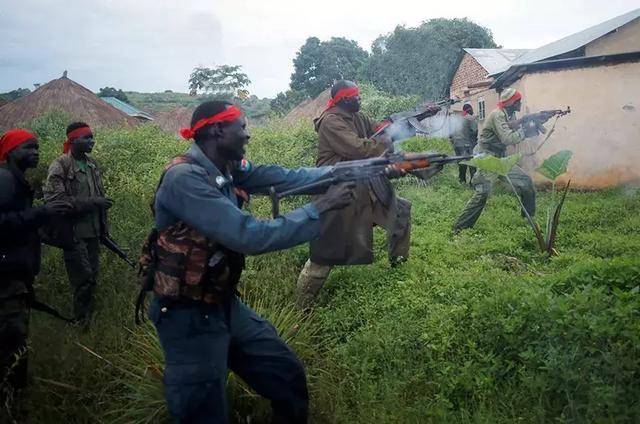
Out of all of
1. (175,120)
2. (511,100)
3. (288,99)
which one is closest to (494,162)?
(511,100)

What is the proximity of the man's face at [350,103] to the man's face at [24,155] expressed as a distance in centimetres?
254

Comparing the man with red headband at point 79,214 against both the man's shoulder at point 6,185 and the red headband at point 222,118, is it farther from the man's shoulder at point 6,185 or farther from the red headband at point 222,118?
the red headband at point 222,118

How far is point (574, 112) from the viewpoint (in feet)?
34.6

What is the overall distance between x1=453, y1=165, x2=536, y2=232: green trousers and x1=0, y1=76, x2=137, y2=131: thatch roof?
58.4 feet

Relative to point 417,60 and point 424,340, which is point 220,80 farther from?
point 424,340

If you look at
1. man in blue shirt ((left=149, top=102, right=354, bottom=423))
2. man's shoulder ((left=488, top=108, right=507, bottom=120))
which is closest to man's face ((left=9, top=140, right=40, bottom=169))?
man in blue shirt ((left=149, top=102, right=354, bottom=423))

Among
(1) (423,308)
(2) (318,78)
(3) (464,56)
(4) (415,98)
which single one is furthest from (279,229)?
(2) (318,78)

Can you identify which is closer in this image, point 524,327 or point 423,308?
point 524,327

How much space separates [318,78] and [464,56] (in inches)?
724

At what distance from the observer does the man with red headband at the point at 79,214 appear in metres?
5.22

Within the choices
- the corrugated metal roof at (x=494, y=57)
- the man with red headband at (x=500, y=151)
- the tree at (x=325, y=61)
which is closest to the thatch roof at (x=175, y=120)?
the corrugated metal roof at (x=494, y=57)

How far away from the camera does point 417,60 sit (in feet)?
98.7

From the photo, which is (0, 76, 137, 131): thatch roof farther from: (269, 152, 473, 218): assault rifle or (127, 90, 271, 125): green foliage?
(127, 90, 271, 125): green foliage

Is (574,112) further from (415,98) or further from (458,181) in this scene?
(415,98)
